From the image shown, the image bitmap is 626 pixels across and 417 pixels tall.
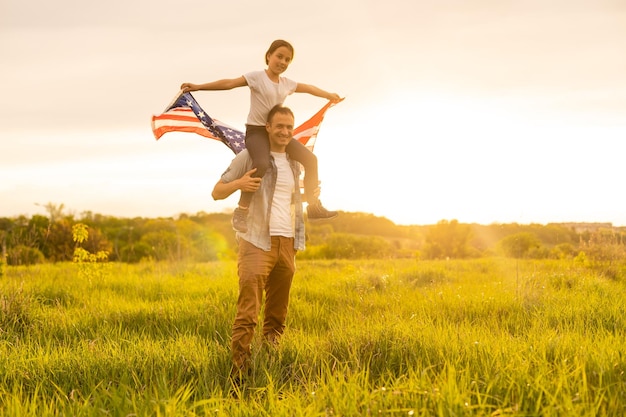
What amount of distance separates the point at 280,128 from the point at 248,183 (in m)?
0.63

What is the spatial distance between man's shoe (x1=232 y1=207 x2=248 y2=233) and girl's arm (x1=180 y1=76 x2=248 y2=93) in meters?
1.23

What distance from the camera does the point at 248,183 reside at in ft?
15.0

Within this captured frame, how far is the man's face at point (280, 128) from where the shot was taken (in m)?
4.76

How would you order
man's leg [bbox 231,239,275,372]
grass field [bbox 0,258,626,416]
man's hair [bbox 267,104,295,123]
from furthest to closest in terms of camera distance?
1. man's hair [bbox 267,104,295,123]
2. man's leg [bbox 231,239,275,372]
3. grass field [bbox 0,258,626,416]

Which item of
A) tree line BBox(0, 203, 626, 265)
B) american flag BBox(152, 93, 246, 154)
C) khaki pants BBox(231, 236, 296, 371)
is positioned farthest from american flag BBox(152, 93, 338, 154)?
tree line BBox(0, 203, 626, 265)

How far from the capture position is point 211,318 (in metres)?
6.48

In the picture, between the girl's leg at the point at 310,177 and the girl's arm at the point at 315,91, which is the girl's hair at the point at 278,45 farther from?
the girl's leg at the point at 310,177

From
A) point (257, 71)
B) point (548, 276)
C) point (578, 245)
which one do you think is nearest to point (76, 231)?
point (257, 71)

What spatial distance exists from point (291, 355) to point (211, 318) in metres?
2.00

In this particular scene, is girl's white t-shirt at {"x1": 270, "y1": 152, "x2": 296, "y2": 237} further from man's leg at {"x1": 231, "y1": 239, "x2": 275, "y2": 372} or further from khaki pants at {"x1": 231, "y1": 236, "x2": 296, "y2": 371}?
man's leg at {"x1": 231, "y1": 239, "x2": 275, "y2": 372}

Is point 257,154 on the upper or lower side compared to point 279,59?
lower

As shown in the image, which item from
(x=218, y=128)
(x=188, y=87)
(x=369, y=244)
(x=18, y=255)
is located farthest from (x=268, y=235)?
(x=369, y=244)

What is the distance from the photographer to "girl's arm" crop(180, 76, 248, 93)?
503 centimetres

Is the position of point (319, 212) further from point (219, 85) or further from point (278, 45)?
point (278, 45)
